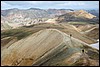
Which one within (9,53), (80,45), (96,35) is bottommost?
(96,35)

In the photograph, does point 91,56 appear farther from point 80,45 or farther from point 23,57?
point 23,57

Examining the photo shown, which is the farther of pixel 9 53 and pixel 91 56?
pixel 9 53

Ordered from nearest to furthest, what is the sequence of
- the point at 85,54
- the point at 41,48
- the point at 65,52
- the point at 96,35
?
the point at 85,54, the point at 65,52, the point at 41,48, the point at 96,35

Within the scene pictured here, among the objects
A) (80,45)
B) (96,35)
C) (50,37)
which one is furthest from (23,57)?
(96,35)

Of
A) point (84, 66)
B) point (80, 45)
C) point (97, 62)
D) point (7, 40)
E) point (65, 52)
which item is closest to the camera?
point (84, 66)

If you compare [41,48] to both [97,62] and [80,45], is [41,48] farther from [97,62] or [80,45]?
[97,62]

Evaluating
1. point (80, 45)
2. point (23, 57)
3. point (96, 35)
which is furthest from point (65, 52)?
point (96, 35)

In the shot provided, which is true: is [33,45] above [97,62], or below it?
below
